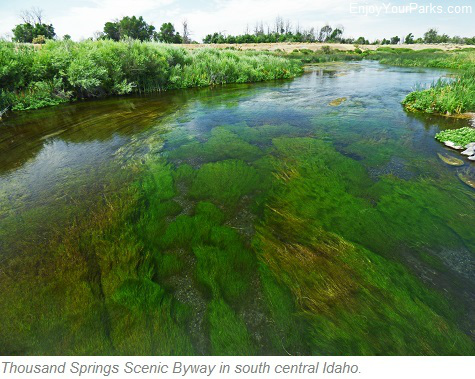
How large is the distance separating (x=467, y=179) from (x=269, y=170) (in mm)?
4135

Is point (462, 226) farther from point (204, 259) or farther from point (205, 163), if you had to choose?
point (205, 163)

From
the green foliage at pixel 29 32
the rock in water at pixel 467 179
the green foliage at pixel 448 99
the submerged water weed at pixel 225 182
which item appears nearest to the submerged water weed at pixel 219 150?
the submerged water weed at pixel 225 182

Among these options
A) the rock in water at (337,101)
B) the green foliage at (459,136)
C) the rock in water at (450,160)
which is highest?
the rock in water at (337,101)

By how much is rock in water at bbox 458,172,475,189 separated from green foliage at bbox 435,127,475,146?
205cm

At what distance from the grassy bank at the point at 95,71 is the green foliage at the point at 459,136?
551 inches

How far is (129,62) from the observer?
13430mm

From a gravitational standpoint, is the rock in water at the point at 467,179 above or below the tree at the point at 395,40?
below

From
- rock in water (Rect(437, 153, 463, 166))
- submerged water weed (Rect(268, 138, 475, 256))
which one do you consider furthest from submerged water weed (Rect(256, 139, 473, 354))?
rock in water (Rect(437, 153, 463, 166))

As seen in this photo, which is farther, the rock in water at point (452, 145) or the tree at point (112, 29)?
the tree at point (112, 29)

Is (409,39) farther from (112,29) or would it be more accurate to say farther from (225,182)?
(225,182)

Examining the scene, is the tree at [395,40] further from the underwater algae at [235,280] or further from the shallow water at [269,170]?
the underwater algae at [235,280]

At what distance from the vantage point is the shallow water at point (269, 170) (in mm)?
3434

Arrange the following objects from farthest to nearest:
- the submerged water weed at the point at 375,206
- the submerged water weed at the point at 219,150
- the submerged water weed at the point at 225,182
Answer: the submerged water weed at the point at 219,150
the submerged water weed at the point at 225,182
the submerged water weed at the point at 375,206

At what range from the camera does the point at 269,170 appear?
5.66 m
